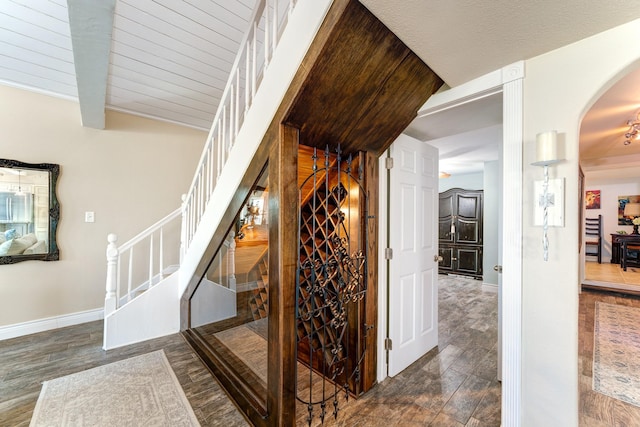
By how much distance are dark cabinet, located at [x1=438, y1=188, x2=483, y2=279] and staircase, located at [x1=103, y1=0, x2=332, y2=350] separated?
189 inches

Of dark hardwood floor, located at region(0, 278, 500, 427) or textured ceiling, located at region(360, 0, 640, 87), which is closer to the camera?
textured ceiling, located at region(360, 0, 640, 87)

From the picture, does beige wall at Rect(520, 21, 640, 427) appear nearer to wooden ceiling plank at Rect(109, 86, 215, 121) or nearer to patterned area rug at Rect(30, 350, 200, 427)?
patterned area rug at Rect(30, 350, 200, 427)

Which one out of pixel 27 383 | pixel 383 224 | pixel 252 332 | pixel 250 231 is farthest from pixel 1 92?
pixel 383 224

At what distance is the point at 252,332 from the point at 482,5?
2233 millimetres

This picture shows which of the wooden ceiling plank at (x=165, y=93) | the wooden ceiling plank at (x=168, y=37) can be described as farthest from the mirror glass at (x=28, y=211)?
the wooden ceiling plank at (x=168, y=37)

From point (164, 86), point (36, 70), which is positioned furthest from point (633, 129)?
point (36, 70)

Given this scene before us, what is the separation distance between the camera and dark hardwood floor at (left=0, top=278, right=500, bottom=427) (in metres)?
1.64

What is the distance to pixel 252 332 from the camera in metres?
1.88

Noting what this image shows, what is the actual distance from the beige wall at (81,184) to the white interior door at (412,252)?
3040 mm

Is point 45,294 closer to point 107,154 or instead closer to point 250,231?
point 107,154

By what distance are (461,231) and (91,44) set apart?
609cm

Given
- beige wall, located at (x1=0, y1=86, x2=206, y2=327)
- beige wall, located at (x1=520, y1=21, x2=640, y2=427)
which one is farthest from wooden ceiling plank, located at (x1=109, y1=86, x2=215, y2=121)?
beige wall, located at (x1=520, y1=21, x2=640, y2=427)

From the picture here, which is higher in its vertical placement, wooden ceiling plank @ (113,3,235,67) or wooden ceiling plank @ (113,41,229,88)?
wooden ceiling plank @ (113,3,235,67)

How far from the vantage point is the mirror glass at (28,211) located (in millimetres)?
2527
